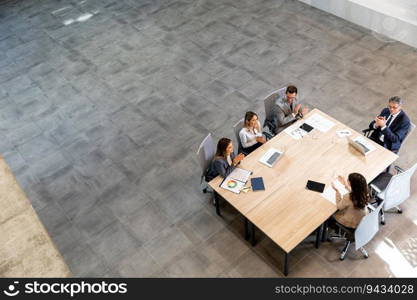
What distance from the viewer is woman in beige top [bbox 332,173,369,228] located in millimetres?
4672

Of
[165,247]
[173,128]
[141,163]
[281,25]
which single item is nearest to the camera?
[165,247]

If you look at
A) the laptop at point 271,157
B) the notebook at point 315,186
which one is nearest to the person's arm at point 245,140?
the laptop at point 271,157

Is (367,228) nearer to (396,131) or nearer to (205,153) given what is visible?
(396,131)

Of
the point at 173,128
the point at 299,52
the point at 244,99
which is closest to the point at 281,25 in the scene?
the point at 299,52

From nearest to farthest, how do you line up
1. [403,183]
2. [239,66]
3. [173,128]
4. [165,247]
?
[403,183]
[165,247]
[173,128]
[239,66]

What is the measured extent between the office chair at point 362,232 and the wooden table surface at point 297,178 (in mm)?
372

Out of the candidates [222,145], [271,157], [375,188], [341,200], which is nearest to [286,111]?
[271,157]

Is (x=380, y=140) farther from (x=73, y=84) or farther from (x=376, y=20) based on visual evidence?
(x=73, y=84)

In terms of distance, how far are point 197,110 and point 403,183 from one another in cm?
381

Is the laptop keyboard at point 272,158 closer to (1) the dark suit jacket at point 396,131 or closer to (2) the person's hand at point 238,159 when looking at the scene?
(2) the person's hand at point 238,159

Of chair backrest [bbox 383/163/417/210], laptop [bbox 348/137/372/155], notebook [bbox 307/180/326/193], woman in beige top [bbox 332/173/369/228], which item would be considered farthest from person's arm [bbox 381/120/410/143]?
notebook [bbox 307/180/326/193]

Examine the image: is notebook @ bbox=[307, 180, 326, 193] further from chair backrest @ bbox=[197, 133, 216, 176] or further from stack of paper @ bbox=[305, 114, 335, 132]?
chair backrest @ bbox=[197, 133, 216, 176]

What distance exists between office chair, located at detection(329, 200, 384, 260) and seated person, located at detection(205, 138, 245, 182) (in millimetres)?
1506

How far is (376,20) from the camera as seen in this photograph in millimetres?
8797
